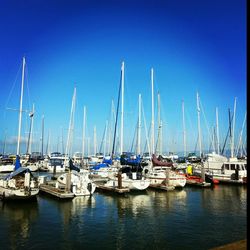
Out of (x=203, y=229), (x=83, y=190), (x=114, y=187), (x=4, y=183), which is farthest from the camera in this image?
(x=114, y=187)

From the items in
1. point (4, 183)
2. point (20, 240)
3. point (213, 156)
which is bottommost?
point (20, 240)

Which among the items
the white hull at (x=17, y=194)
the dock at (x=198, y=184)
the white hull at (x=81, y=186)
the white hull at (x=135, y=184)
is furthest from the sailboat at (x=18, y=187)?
the dock at (x=198, y=184)

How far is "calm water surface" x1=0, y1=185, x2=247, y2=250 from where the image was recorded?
15746 millimetres

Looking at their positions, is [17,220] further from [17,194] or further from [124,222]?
[124,222]

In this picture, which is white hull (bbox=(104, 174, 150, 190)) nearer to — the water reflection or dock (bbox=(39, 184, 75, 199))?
dock (bbox=(39, 184, 75, 199))

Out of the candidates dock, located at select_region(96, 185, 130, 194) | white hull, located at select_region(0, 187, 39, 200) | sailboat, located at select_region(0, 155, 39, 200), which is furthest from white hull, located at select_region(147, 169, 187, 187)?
white hull, located at select_region(0, 187, 39, 200)

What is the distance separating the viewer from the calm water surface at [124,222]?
51.7ft

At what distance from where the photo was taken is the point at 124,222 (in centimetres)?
2012

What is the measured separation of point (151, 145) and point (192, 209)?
24620 millimetres

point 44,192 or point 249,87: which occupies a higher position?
point 249,87

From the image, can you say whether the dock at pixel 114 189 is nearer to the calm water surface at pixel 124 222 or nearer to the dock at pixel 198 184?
the calm water surface at pixel 124 222

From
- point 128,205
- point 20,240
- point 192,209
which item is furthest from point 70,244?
point 192,209

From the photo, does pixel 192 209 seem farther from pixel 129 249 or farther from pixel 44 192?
pixel 44 192

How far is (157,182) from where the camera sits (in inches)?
1464
